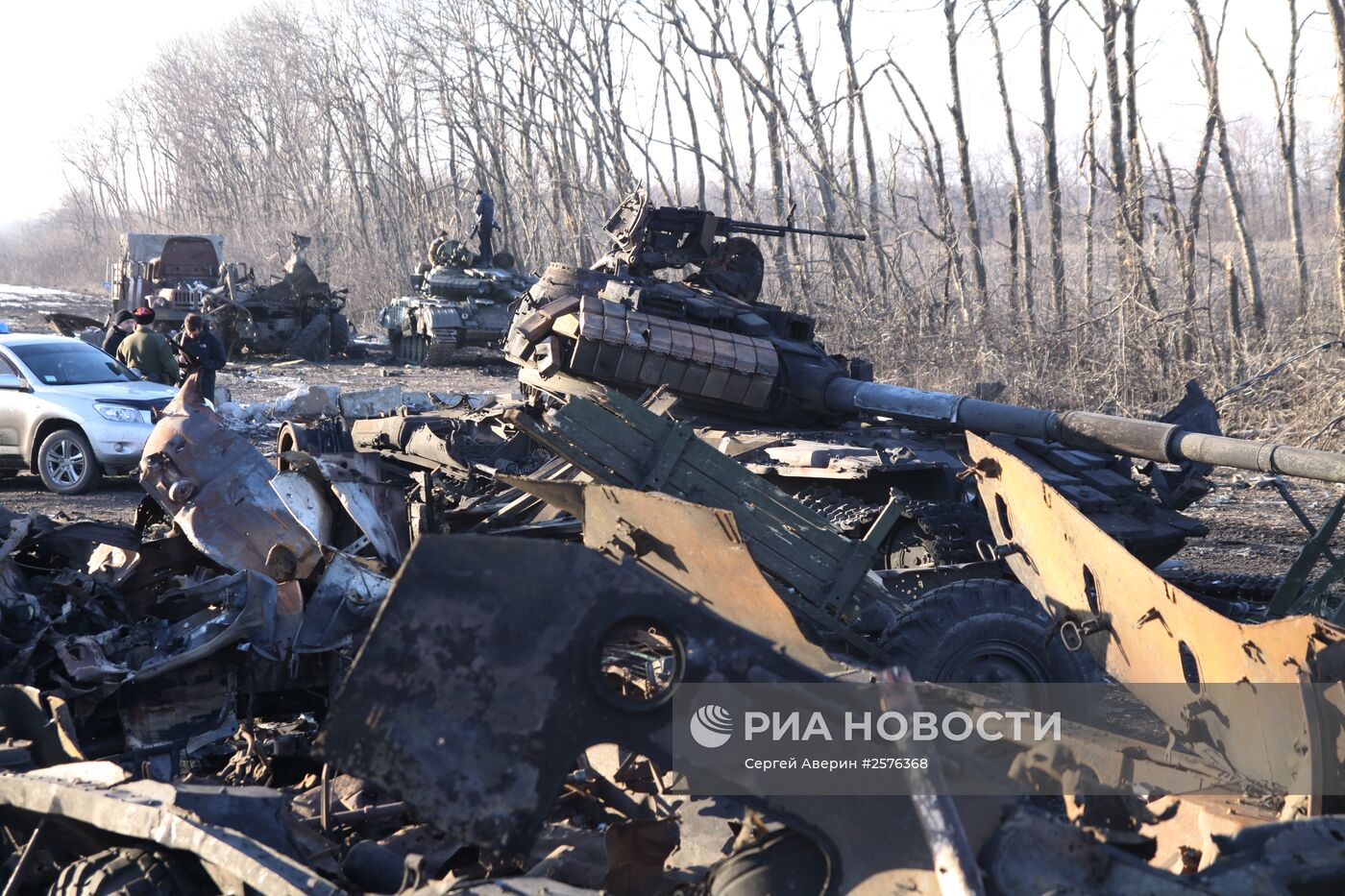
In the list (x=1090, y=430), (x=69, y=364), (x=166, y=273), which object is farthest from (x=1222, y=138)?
(x=166, y=273)

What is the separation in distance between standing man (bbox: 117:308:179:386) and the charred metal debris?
750 centimetres

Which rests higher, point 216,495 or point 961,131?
point 961,131

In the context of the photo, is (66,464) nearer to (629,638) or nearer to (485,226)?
(629,638)

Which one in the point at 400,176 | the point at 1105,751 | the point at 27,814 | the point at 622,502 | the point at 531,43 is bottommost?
the point at 27,814

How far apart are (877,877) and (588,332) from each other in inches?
259

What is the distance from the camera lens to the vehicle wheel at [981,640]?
5.08 meters

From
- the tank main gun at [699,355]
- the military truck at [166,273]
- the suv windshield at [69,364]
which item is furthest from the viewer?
the military truck at [166,273]

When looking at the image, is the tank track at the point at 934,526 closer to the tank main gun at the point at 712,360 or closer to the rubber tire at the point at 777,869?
the tank main gun at the point at 712,360

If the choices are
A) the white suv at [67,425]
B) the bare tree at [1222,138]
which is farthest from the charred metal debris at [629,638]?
the bare tree at [1222,138]

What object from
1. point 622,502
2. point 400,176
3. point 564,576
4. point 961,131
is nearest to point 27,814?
point 622,502

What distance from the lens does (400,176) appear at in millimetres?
42906

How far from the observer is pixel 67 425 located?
13523 mm

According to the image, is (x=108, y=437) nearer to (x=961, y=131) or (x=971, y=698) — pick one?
(x=971, y=698)

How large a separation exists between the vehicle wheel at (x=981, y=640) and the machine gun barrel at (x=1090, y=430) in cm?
133
